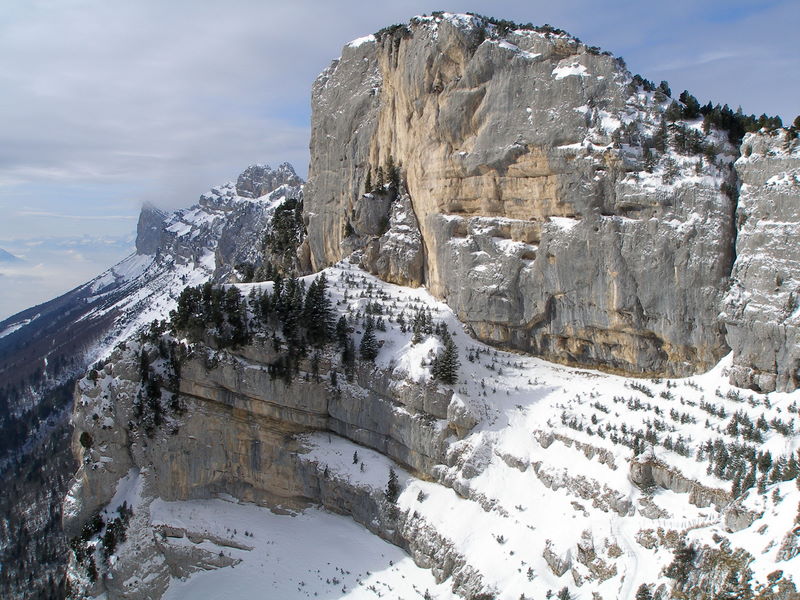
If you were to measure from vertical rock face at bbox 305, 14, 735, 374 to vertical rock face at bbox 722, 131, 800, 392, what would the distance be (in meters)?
1.63

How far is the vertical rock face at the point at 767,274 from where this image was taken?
3136 centimetres

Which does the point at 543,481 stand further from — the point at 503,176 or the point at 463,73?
the point at 463,73

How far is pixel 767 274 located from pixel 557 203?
1372cm

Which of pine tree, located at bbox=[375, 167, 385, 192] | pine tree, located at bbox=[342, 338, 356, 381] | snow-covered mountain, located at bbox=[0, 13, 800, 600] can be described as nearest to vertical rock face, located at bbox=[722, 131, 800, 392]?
snow-covered mountain, located at bbox=[0, 13, 800, 600]

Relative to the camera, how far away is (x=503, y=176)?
144 feet

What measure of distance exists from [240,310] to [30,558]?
51182 millimetres

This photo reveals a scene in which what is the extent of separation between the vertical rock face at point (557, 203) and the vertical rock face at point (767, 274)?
1.63 m

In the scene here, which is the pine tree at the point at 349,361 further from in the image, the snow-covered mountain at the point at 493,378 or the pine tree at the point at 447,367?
the pine tree at the point at 447,367

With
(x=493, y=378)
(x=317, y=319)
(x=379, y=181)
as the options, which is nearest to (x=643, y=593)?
(x=493, y=378)

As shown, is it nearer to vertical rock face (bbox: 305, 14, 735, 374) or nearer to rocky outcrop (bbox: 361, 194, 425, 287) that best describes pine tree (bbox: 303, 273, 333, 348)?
vertical rock face (bbox: 305, 14, 735, 374)

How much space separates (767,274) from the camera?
106 feet

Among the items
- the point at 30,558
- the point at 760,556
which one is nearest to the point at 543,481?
the point at 760,556

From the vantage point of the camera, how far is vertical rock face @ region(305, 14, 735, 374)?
36281 millimetres

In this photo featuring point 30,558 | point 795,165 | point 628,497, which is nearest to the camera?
point 628,497
